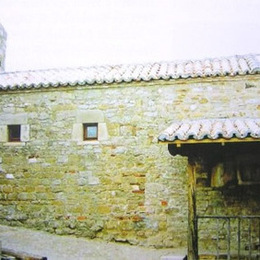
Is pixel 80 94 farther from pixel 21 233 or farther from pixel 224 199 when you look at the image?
pixel 224 199

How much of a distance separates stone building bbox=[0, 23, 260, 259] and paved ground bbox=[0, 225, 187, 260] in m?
0.28

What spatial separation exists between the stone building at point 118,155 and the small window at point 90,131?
23 mm

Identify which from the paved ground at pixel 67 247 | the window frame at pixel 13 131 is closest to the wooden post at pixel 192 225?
the paved ground at pixel 67 247

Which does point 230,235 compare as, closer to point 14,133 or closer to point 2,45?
point 14,133

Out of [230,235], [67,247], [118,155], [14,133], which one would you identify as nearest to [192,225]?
[230,235]

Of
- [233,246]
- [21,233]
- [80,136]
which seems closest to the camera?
[233,246]

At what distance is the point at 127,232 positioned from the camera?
7637mm

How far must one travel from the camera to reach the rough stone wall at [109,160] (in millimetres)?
7609

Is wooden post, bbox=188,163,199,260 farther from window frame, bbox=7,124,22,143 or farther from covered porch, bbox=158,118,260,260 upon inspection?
window frame, bbox=7,124,22,143

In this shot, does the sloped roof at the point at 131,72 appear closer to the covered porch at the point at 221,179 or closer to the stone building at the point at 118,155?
the stone building at the point at 118,155

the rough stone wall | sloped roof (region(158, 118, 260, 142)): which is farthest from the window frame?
sloped roof (region(158, 118, 260, 142))

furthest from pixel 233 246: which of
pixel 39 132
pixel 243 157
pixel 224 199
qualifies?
pixel 39 132

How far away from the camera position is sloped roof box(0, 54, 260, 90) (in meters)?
7.96

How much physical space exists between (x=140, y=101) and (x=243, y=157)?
2779 mm
